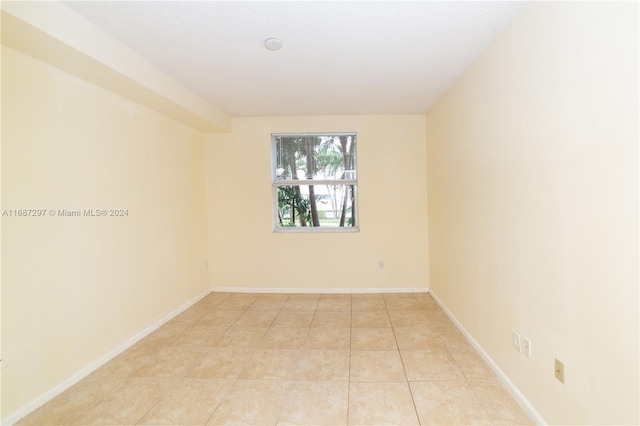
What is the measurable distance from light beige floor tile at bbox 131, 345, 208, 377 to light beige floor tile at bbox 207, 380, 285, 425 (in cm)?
50

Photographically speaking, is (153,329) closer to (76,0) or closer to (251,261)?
(251,261)

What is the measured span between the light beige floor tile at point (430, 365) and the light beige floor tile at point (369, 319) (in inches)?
22.4

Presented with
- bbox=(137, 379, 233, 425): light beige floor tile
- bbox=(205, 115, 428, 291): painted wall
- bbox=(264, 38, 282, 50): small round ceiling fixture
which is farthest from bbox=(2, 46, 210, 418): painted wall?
bbox=(264, 38, 282, 50): small round ceiling fixture

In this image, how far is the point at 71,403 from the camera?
5.93ft

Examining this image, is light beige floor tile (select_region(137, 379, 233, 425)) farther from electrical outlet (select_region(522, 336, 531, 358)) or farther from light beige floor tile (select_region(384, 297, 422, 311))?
light beige floor tile (select_region(384, 297, 422, 311))

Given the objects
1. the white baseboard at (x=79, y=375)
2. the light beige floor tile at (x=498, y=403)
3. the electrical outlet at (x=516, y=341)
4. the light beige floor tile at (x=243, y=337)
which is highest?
the electrical outlet at (x=516, y=341)

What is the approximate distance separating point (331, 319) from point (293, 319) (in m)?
0.40

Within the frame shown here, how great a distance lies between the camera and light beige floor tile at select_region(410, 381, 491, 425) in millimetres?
1607

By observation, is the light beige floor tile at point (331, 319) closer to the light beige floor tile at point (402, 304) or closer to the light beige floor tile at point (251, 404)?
the light beige floor tile at point (402, 304)

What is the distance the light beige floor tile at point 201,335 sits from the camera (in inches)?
102

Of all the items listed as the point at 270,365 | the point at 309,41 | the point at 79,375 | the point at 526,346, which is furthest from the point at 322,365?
the point at 309,41

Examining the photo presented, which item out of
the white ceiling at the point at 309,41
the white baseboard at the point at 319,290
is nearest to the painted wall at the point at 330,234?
the white baseboard at the point at 319,290

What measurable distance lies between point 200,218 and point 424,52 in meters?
3.19

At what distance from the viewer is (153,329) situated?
2844 mm
